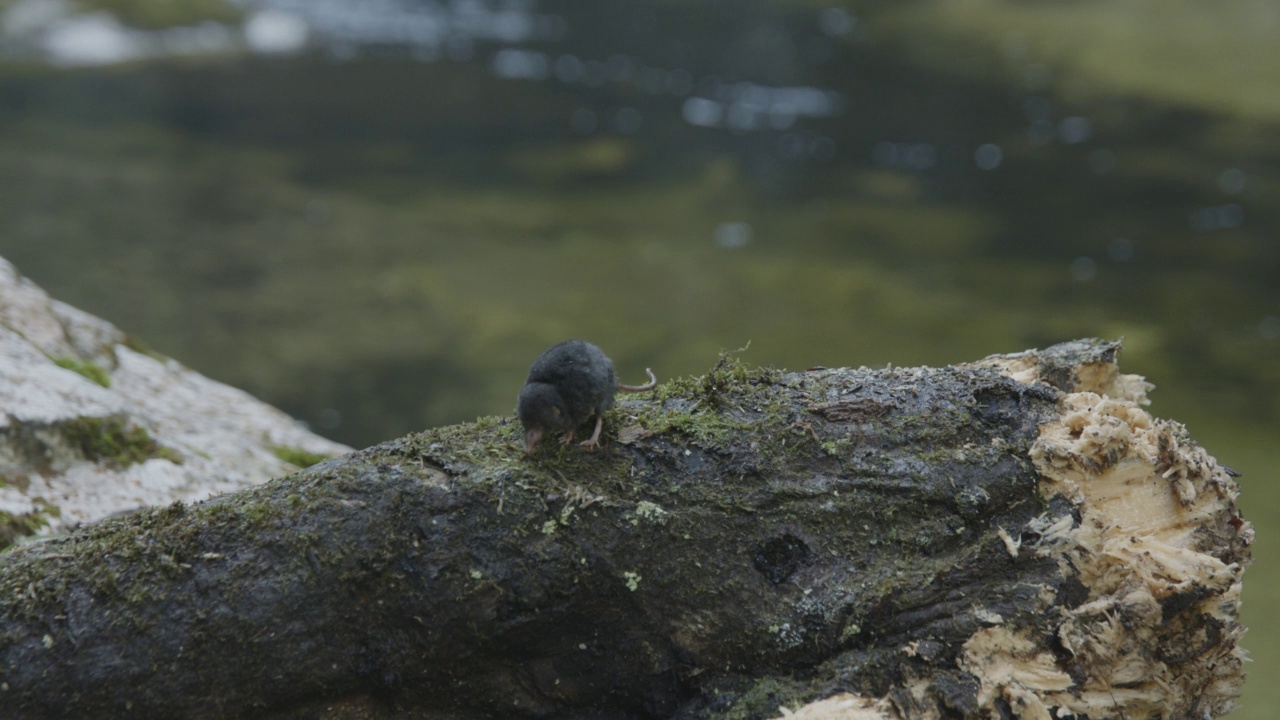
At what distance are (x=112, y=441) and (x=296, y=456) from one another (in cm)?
114

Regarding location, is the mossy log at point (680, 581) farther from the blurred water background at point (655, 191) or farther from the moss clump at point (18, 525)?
the blurred water background at point (655, 191)

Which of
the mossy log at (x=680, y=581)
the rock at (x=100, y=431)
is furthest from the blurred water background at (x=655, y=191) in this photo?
the mossy log at (x=680, y=581)

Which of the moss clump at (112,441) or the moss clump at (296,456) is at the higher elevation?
the moss clump at (296,456)

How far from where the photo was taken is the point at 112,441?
16.2 ft

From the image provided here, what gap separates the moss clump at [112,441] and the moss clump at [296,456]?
755 mm

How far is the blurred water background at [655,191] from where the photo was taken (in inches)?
449

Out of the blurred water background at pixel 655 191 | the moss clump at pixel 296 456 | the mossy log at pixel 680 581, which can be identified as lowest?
the mossy log at pixel 680 581

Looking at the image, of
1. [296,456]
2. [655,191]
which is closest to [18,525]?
[296,456]

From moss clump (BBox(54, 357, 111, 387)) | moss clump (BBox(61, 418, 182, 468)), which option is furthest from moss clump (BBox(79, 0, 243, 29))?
moss clump (BBox(61, 418, 182, 468))

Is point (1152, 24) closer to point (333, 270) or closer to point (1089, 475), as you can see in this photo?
point (333, 270)

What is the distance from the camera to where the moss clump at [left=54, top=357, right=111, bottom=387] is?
17.6ft

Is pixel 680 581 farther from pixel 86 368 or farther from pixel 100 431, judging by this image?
pixel 86 368

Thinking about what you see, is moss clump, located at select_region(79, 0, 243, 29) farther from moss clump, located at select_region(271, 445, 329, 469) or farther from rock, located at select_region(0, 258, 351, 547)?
moss clump, located at select_region(271, 445, 329, 469)

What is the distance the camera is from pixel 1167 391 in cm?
1077
